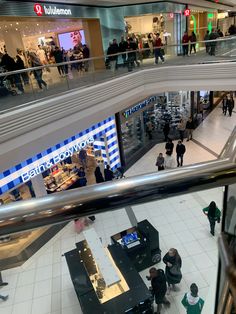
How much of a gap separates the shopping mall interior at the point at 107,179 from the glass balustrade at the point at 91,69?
0.04 meters

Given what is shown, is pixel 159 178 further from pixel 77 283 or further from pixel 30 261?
pixel 30 261

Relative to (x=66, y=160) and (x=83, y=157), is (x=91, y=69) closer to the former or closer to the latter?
(x=66, y=160)

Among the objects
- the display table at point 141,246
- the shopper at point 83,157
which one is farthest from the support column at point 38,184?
the display table at point 141,246

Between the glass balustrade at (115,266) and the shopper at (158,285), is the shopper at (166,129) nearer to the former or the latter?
the glass balustrade at (115,266)

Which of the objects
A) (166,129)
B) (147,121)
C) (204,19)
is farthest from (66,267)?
(204,19)

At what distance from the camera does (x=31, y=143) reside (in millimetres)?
7223

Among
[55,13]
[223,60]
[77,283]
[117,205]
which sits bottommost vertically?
[77,283]

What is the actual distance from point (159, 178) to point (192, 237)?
7.50 m

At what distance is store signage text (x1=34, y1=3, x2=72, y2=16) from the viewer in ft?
34.4

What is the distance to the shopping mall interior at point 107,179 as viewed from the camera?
64cm

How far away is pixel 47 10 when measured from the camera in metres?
10.9

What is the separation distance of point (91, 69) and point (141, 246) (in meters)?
6.15

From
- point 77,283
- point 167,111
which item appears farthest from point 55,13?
point 77,283

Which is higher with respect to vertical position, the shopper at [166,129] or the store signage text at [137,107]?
the store signage text at [137,107]
